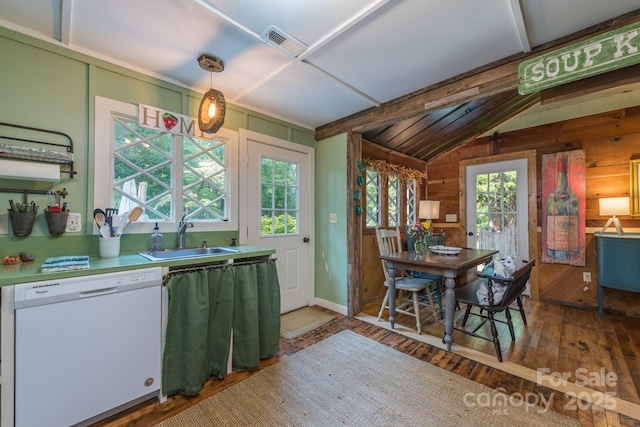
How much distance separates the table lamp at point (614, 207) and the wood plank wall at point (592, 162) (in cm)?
17

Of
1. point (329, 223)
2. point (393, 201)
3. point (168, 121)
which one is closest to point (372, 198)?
point (393, 201)

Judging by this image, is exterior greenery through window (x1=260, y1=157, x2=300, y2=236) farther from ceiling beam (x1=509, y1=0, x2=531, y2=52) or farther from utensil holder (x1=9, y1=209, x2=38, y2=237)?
ceiling beam (x1=509, y1=0, x2=531, y2=52)

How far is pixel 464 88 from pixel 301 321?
2.86 metres

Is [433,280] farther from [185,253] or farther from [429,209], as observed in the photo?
[185,253]

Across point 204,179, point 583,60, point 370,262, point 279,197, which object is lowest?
point 370,262

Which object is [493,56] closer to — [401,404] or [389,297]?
[389,297]

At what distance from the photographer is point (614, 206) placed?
3084mm

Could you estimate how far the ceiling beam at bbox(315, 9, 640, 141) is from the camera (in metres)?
1.69

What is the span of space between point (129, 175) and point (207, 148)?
711 millimetres

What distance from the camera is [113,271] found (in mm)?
1505

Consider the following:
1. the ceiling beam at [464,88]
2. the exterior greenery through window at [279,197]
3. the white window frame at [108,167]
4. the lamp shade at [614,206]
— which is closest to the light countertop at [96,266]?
the white window frame at [108,167]

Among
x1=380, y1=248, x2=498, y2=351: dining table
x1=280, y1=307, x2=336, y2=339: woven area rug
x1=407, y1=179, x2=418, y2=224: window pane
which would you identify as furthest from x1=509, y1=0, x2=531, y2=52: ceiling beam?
x1=280, y1=307, x2=336, y2=339: woven area rug

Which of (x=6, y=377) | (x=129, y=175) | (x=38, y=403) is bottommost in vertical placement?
(x=38, y=403)

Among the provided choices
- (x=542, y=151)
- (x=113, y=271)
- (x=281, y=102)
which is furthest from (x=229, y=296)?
(x=542, y=151)
